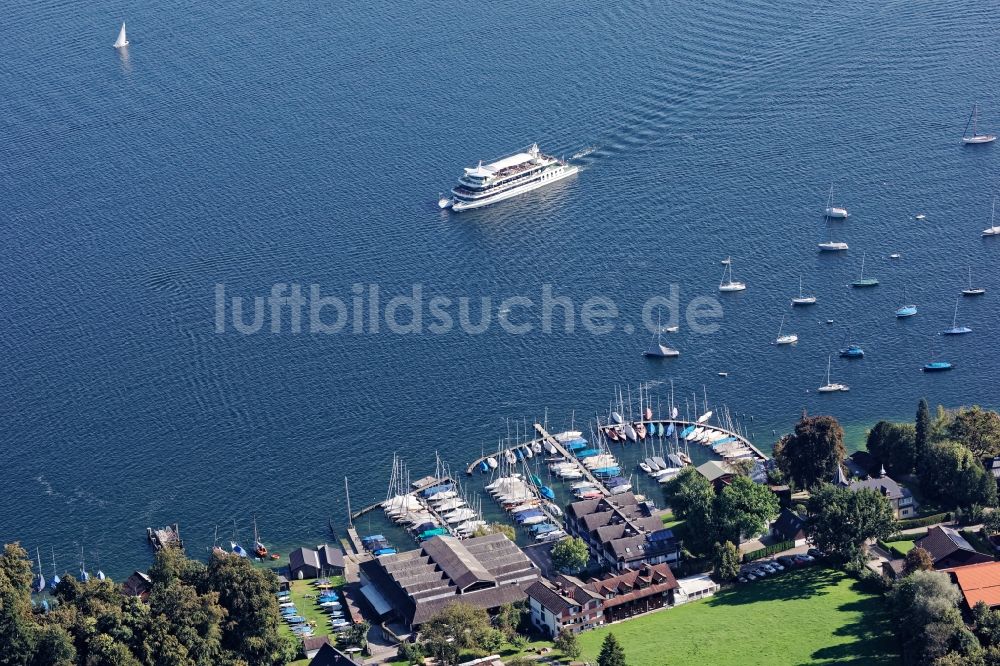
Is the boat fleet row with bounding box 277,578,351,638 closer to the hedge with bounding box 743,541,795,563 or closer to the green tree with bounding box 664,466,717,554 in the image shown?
the green tree with bounding box 664,466,717,554

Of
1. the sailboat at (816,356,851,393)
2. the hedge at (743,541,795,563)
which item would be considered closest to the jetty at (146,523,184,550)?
the hedge at (743,541,795,563)

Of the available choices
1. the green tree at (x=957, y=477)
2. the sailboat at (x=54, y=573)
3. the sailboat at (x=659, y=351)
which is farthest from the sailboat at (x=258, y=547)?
the green tree at (x=957, y=477)

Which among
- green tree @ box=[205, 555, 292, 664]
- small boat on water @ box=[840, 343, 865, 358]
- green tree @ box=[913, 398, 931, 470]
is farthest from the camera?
small boat on water @ box=[840, 343, 865, 358]

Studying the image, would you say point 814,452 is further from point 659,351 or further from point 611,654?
point 611,654

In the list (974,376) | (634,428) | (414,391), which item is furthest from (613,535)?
(974,376)

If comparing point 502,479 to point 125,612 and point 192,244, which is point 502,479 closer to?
point 125,612

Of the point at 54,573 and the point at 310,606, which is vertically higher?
the point at 54,573

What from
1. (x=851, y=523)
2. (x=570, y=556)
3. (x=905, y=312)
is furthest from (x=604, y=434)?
(x=905, y=312)
